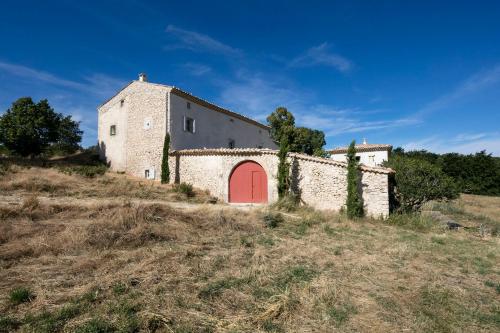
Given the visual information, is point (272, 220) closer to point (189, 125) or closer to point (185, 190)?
point (185, 190)

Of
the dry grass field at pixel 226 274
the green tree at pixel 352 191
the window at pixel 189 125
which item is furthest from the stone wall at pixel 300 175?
the dry grass field at pixel 226 274

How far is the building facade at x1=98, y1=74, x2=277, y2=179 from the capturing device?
21484 mm

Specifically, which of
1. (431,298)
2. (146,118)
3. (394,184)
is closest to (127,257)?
(431,298)

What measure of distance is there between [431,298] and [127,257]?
6.17 meters

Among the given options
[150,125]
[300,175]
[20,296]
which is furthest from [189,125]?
[20,296]

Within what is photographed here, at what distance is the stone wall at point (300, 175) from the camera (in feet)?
47.6

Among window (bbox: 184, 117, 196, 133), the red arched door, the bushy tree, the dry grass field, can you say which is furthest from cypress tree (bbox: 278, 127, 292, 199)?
the bushy tree

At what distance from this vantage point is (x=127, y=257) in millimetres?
6699

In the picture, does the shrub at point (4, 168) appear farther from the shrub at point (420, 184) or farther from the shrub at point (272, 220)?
the shrub at point (420, 184)

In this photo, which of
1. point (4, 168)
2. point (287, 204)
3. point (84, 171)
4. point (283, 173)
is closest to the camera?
point (287, 204)

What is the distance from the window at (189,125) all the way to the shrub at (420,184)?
47.6ft

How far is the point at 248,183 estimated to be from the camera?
18.6 metres

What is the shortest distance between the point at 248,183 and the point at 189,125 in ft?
24.7

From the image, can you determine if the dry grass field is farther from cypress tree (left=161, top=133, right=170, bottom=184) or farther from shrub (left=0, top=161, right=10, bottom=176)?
cypress tree (left=161, top=133, right=170, bottom=184)
